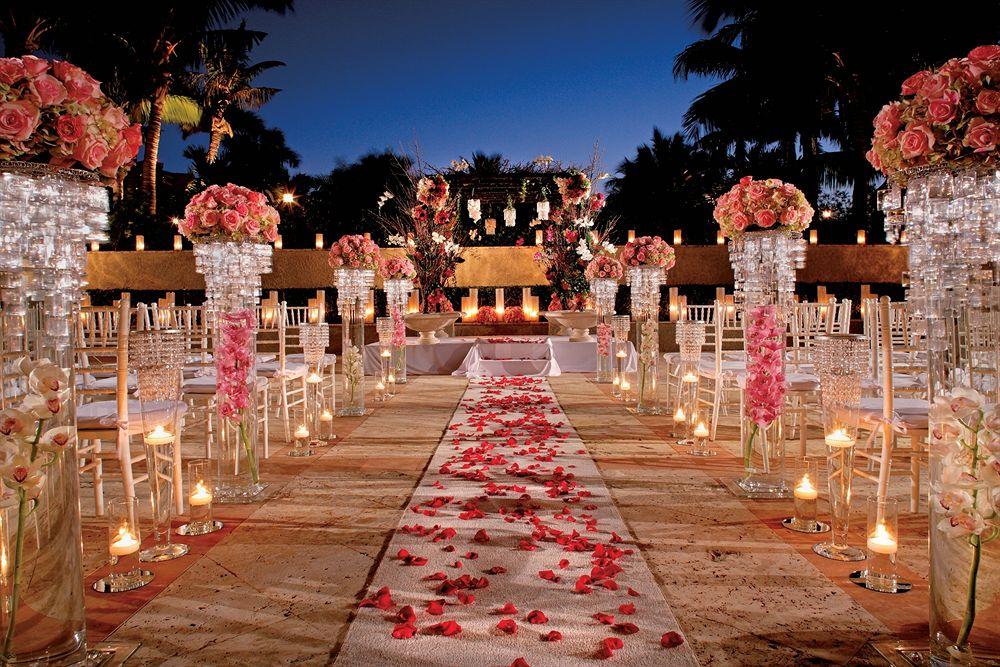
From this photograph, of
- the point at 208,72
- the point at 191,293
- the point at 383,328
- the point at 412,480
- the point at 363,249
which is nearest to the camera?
the point at 412,480

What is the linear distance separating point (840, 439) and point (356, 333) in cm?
517

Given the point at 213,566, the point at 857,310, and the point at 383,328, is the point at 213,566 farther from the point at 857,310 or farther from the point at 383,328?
the point at 857,310

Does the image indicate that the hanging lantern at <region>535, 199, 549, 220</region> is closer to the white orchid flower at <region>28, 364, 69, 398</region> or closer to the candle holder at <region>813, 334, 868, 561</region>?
the candle holder at <region>813, 334, 868, 561</region>

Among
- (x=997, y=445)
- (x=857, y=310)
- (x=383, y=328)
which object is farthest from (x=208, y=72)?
(x=997, y=445)

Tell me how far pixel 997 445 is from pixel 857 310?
12975 millimetres

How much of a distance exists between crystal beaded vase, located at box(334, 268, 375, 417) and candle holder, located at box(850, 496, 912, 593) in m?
4.96

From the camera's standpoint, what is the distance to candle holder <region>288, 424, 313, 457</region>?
4.91 metres

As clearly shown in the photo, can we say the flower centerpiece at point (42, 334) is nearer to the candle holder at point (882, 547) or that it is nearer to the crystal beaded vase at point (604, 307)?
the candle holder at point (882, 547)

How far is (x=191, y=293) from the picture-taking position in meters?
13.1

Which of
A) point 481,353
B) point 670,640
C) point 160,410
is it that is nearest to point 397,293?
point 481,353

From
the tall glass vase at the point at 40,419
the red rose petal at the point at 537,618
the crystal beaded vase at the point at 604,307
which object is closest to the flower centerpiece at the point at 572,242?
the crystal beaded vase at the point at 604,307

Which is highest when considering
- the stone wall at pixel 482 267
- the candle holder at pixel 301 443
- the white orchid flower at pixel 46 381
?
the stone wall at pixel 482 267

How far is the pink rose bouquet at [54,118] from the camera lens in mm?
1883

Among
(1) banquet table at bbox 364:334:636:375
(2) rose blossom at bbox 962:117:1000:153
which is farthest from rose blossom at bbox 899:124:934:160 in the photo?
(1) banquet table at bbox 364:334:636:375
